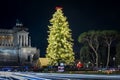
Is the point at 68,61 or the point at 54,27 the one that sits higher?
the point at 54,27

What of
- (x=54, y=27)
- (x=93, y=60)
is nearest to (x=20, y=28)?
(x=93, y=60)

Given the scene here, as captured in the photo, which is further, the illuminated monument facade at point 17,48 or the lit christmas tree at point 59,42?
the illuminated monument facade at point 17,48

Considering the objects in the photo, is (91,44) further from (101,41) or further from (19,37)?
(19,37)

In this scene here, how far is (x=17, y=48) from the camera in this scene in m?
113

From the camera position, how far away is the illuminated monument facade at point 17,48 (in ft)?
356

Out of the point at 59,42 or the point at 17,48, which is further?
the point at 17,48

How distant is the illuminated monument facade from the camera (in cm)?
10863

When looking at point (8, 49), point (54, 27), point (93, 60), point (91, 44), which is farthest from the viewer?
point (8, 49)

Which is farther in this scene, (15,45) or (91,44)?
(15,45)

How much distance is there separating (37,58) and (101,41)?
17062mm

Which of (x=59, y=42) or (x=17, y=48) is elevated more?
(x=17, y=48)

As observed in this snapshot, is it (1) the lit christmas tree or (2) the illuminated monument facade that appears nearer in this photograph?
(1) the lit christmas tree

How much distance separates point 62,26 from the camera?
81.7m

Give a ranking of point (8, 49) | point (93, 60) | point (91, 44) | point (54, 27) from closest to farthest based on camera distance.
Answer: point (54, 27)
point (91, 44)
point (93, 60)
point (8, 49)
